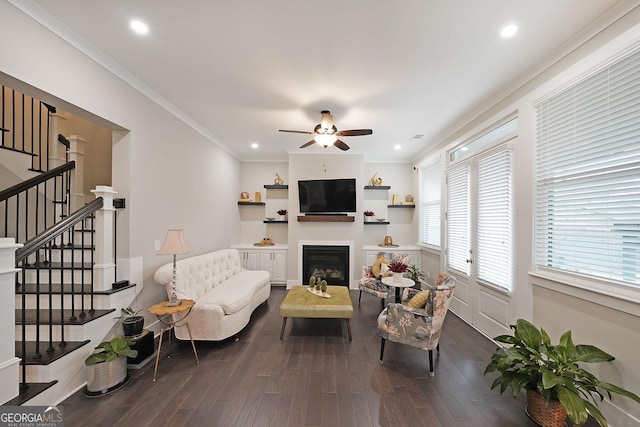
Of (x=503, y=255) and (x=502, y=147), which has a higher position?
(x=502, y=147)

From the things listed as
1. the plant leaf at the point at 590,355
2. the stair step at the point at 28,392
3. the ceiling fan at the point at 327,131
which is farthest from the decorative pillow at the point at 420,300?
→ the stair step at the point at 28,392

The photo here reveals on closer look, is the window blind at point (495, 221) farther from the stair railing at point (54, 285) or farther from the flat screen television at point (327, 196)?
the stair railing at point (54, 285)

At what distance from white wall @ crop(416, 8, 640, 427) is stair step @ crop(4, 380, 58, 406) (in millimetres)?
4119

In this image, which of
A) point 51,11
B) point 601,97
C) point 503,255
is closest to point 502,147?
point 601,97

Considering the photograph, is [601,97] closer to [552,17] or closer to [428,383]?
[552,17]

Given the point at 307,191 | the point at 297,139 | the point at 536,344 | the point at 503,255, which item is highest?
the point at 297,139

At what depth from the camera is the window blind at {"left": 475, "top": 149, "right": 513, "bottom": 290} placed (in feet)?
9.20

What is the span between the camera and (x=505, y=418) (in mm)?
1866

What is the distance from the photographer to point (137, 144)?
9.04ft

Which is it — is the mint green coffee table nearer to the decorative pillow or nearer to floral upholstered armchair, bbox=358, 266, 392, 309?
the decorative pillow

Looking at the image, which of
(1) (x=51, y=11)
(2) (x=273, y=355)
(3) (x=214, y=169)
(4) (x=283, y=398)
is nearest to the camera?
(1) (x=51, y=11)

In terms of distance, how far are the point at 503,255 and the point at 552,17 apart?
226 cm

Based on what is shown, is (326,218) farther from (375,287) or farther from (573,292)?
(573,292)

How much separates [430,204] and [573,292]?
321 cm
